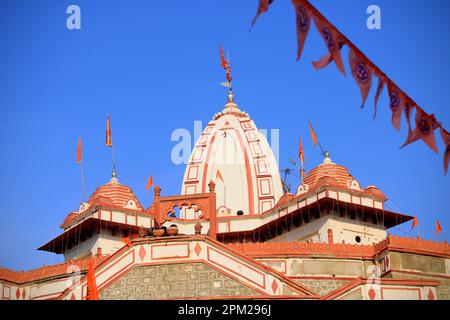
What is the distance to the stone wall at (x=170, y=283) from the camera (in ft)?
77.6

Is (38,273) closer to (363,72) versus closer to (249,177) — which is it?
(249,177)

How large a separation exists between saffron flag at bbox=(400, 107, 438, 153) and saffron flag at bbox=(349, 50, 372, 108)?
4.13ft

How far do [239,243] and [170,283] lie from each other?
944 centimetres

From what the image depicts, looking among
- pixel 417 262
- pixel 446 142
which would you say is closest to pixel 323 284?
pixel 417 262

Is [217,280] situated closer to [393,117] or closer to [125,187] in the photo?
[393,117]

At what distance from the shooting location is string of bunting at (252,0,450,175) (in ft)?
41.0

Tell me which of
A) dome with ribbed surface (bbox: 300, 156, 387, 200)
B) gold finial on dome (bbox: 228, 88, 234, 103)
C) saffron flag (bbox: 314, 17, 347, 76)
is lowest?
saffron flag (bbox: 314, 17, 347, 76)

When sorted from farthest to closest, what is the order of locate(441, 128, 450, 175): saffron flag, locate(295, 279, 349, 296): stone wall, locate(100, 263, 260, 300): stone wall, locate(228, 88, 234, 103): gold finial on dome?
1. locate(228, 88, 234, 103): gold finial on dome
2. locate(295, 279, 349, 296): stone wall
3. locate(100, 263, 260, 300): stone wall
4. locate(441, 128, 450, 175): saffron flag

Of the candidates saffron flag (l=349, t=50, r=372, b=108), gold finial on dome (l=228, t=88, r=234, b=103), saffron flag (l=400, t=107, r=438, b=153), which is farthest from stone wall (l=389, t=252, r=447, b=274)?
gold finial on dome (l=228, t=88, r=234, b=103)

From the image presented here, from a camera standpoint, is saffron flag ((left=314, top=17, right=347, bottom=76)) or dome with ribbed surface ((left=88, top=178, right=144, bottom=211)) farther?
dome with ribbed surface ((left=88, top=178, right=144, bottom=211))

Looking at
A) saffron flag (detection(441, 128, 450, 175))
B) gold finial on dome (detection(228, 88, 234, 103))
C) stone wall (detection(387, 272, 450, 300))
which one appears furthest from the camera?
gold finial on dome (detection(228, 88, 234, 103))

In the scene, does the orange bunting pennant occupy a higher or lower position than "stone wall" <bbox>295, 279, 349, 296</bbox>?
higher

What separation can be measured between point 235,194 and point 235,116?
204 inches

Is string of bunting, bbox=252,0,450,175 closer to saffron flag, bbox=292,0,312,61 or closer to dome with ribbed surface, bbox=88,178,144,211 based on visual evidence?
saffron flag, bbox=292,0,312,61
